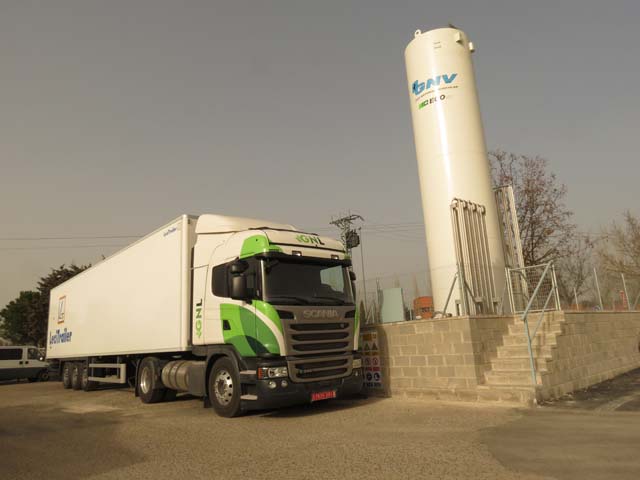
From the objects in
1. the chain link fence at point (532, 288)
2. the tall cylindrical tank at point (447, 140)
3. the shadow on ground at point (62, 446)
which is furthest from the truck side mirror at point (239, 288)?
the tall cylindrical tank at point (447, 140)

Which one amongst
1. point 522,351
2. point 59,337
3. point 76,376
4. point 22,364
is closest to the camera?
point 522,351

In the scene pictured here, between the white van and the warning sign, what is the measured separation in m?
19.9

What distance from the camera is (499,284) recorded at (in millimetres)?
13031

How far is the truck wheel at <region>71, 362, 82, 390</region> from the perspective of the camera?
1625cm

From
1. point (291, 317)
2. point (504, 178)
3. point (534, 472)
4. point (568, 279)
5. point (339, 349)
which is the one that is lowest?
point (534, 472)

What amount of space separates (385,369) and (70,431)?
21.5 feet

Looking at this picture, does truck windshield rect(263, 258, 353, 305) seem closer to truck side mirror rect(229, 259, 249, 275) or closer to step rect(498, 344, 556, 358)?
truck side mirror rect(229, 259, 249, 275)

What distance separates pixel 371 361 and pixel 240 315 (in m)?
4.25

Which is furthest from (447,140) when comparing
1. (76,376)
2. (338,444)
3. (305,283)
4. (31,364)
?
(31,364)

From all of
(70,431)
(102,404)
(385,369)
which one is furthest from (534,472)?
(102,404)

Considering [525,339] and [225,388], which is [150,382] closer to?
[225,388]

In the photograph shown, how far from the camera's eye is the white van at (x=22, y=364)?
73.4ft

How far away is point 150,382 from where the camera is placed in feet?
37.1

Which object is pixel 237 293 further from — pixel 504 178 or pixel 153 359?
pixel 504 178
